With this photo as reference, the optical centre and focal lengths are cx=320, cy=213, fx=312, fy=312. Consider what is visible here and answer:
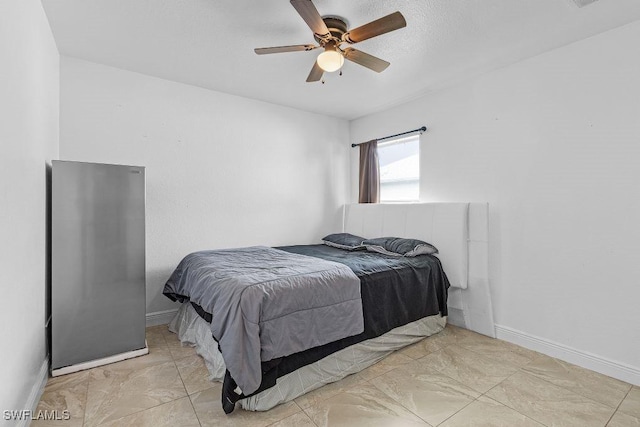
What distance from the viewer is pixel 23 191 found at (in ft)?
5.65

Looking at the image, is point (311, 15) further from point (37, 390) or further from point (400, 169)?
point (37, 390)

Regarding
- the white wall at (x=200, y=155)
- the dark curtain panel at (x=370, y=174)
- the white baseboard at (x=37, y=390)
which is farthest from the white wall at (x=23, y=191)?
the dark curtain panel at (x=370, y=174)

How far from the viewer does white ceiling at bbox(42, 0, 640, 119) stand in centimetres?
210

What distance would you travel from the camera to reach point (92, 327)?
2377 millimetres

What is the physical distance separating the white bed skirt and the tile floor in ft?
0.18

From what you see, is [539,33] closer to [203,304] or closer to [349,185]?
[349,185]

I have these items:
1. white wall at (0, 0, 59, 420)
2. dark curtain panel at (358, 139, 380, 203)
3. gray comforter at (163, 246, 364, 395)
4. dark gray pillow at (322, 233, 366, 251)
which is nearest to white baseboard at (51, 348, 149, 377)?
white wall at (0, 0, 59, 420)

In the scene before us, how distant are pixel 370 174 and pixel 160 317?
3.06m

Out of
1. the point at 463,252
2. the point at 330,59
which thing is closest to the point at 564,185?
the point at 463,252

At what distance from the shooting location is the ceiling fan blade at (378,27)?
184 cm

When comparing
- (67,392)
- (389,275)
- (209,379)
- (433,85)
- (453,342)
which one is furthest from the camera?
(433,85)

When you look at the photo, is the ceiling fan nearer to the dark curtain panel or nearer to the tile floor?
the dark curtain panel

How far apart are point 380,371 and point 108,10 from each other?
10.6 ft

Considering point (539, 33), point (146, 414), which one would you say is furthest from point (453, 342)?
point (539, 33)
